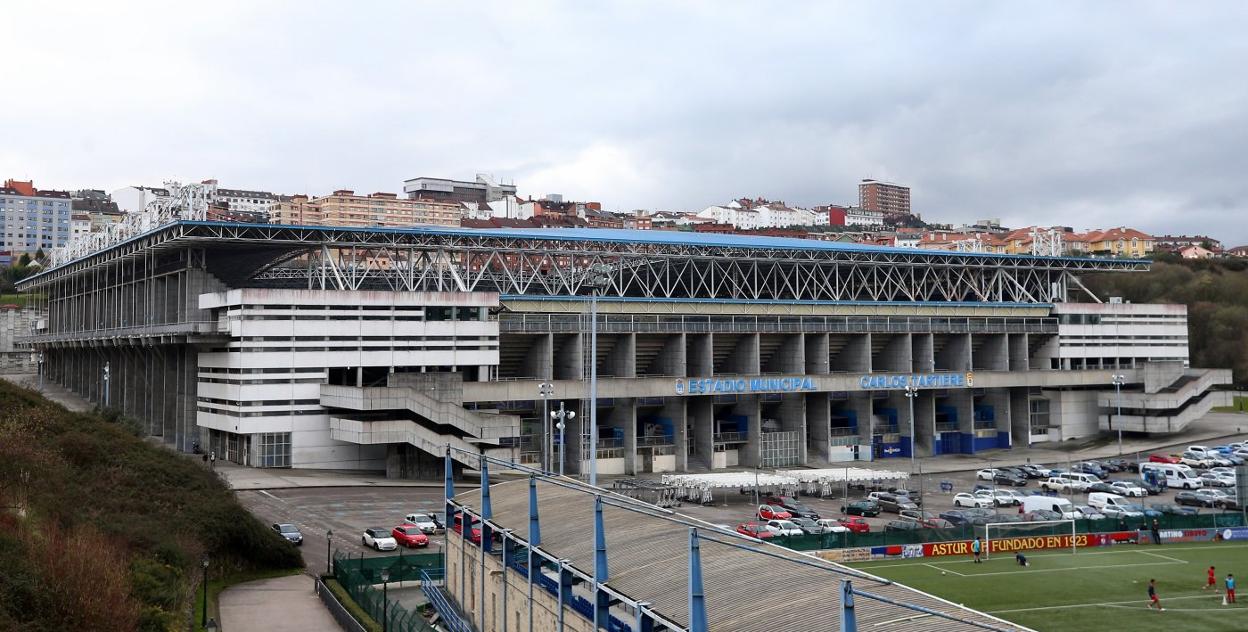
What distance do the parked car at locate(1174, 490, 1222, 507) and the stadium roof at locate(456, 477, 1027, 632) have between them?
47.9m

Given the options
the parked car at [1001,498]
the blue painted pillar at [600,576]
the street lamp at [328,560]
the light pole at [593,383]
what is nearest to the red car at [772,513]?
the light pole at [593,383]

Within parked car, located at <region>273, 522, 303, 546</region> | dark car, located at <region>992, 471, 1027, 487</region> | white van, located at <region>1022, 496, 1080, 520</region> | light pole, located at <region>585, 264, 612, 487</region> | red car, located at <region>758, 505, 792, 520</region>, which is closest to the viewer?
parked car, located at <region>273, 522, 303, 546</region>

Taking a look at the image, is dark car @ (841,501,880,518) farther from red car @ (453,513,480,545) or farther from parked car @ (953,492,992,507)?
red car @ (453,513,480,545)

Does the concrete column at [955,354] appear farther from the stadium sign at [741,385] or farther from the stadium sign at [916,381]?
the stadium sign at [741,385]

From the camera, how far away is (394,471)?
69.9 metres

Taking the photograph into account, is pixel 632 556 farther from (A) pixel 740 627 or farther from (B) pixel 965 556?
(B) pixel 965 556

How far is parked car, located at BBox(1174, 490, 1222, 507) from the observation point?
206 ft

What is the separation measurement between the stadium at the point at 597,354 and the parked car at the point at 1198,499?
831 inches

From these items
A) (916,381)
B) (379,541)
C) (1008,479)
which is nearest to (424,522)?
(379,541)

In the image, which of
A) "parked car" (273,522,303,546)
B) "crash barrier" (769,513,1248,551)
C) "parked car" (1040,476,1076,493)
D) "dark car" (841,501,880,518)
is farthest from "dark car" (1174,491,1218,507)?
"parked car" (273,522,303,546)

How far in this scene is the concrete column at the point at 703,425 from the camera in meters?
83.0

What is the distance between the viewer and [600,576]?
2408cm

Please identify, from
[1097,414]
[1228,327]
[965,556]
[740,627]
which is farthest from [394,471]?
[1228,327]

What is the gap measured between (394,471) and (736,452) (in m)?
29.3
